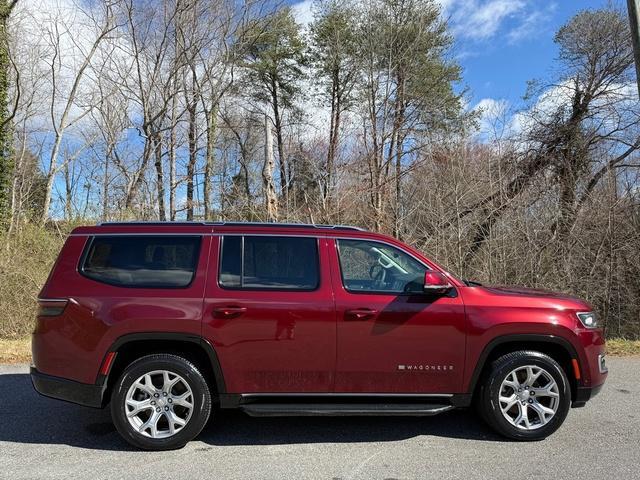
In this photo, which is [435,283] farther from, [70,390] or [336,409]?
[70,390]

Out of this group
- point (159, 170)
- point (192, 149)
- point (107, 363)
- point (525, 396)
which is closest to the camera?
point (107, 363)

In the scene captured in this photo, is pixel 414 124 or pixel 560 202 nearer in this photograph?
pixel 560 202

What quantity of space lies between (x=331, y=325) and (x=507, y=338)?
5.10ft

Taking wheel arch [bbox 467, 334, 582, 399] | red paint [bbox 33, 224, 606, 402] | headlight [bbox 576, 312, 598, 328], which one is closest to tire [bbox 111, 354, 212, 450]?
red paint [bbox 33, 224, 606, 402]

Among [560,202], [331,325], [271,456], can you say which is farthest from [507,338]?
[560,202]

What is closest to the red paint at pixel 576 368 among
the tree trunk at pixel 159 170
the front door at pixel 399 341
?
the front door at pixel 399 341

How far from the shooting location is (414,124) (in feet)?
60.6

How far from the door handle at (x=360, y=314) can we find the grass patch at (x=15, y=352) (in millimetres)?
5756

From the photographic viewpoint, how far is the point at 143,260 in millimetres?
4520

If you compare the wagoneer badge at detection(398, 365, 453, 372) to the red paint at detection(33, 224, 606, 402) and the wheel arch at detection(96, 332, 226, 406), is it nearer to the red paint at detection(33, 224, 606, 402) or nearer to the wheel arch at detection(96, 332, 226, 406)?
the red paint at detection(33, 224, 606, 402)

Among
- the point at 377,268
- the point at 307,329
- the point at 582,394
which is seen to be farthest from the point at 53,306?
the point at 582,394

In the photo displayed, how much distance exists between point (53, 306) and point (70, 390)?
728 millimetres

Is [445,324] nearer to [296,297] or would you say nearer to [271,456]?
[296,297]

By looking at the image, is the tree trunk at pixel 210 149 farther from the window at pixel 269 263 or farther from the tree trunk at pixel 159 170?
the window at pixel 269 263
